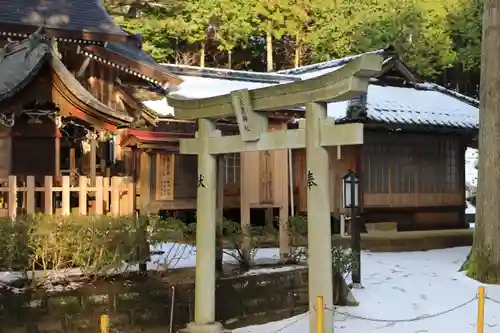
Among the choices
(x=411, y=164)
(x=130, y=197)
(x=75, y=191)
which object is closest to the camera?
(x=75, y=191)

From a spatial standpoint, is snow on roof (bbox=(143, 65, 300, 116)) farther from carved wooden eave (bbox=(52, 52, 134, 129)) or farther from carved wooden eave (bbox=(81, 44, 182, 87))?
carved wooden eave (bbox=(52, 52, 134, 129))

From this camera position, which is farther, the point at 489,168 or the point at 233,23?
the point at 233,23

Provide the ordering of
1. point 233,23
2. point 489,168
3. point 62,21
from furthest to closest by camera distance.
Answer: point 233,23 < point 62,21 < point 489,168

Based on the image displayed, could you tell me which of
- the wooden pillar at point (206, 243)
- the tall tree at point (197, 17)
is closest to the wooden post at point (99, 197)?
the wooden pillar at point (206, 243)

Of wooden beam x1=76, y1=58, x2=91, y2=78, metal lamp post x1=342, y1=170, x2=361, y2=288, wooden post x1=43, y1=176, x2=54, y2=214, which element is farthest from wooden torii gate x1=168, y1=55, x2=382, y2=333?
wooden beam x1=76, y1=58, x2=91, y2=78

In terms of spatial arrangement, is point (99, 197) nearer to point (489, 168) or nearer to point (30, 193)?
point (30, 193)

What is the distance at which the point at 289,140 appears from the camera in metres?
7.03

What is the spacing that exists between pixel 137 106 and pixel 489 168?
28.1 feet

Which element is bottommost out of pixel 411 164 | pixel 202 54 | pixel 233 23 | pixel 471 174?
pixel 471 174

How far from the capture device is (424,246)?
55.7 feet

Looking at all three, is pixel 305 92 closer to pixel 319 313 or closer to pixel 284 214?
pixel 319 313

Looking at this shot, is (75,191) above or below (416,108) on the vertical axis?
below

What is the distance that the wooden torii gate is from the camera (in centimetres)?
641

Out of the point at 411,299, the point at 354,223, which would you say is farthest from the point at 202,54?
the point at 411,299
